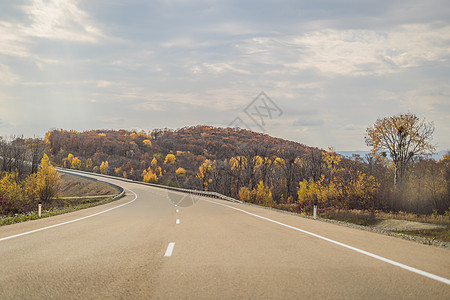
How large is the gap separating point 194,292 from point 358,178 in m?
41.3

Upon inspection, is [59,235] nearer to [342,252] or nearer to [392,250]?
[342,252]

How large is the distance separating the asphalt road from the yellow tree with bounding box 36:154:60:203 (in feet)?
138

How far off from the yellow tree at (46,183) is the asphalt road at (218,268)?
41995mm

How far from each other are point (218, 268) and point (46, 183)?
161ft

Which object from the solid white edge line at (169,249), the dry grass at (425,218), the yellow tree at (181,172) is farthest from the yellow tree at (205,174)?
the solid white edge line at (169,249)

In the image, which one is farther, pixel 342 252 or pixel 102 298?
pixel 342 252

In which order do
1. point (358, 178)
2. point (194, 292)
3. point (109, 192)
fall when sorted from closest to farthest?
point (194, 292), point (358, 178), point (109, 192)

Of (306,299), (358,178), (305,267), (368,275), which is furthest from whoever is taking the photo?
(358,178)

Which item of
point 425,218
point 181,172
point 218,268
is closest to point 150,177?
point 181,172

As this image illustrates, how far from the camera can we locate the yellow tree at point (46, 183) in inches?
1947

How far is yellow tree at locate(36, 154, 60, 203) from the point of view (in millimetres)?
49456

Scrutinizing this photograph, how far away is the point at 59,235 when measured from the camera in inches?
454

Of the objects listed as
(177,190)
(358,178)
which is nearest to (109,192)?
(177,190)

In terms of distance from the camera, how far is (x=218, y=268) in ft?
22.2
